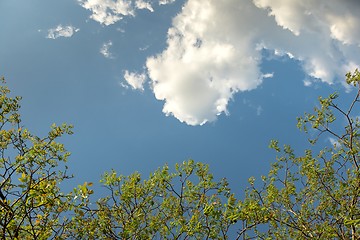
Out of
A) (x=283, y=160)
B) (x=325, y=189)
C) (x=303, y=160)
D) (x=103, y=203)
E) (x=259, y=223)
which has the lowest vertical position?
(x=259, y=223)

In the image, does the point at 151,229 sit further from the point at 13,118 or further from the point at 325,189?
the point at 325,189

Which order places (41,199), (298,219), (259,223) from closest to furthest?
(41,199) → (259,223) → (298,219)

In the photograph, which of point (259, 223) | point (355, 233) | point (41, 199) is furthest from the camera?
point (355, 233)

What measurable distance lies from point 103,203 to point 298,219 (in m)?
10.8

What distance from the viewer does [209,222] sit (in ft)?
51.9

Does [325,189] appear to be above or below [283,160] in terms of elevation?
below

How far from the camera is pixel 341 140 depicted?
19.7 m

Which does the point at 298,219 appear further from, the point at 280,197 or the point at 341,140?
the point at 341,140

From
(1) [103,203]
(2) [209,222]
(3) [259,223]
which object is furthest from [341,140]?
(1) [103,203]

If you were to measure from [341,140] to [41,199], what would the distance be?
1613 centimetres

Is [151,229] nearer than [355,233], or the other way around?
[151,229]

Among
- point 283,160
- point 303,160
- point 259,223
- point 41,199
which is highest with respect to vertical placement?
point 283,160

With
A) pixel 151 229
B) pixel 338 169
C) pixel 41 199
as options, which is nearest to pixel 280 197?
pixel 338 169

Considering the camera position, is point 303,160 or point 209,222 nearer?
point 209,222
